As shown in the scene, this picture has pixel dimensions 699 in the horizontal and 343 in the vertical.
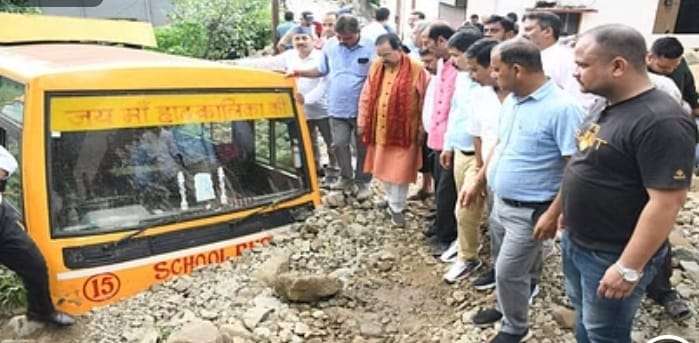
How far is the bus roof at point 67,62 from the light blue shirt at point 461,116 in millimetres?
1462

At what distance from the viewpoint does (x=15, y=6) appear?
10.9 m

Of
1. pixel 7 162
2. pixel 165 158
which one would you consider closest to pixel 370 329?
pixel 165 158

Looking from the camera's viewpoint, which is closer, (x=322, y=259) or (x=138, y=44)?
(x=322, y=259)

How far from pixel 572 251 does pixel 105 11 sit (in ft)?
65.2

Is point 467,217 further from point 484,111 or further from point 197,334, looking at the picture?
point 197,334

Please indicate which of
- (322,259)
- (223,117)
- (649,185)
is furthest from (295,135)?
(649,185)

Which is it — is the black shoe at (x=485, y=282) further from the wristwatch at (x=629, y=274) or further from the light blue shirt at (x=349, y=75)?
the light blue shirt at (x=349, y=75)

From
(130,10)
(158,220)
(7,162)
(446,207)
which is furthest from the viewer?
(130,10)

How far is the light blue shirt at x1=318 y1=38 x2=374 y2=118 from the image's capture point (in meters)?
4.97

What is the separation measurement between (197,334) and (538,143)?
5.71 feet

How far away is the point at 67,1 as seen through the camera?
17.7 m

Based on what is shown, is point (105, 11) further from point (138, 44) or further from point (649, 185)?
point (649, 185)

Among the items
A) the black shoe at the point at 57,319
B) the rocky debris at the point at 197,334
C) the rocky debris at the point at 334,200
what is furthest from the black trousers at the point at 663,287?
the black shoe at the point at 57,319

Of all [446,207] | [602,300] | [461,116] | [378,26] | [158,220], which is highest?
[378,26]
